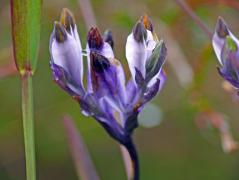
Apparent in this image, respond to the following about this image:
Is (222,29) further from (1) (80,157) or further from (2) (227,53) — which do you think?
(1) (80,157)

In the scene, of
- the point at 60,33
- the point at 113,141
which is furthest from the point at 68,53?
the point at 113,141

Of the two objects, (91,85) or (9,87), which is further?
(9,87)

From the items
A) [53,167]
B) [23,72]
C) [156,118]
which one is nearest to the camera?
[23,72]

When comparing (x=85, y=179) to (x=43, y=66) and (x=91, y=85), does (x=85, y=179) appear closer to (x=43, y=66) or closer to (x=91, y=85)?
(x=91, y=85)

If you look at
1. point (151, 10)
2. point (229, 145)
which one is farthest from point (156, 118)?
point (229, 145)

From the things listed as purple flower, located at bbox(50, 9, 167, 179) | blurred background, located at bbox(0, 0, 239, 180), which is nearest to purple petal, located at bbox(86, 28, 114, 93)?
purple flower, located at bbox(50, 9, 167, 179)

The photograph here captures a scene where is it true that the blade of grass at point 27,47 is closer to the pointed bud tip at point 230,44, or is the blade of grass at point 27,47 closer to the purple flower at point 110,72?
the purple flower at point 110,72

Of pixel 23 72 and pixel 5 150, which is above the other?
pixel 23 72

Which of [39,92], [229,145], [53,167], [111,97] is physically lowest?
[53,167]
